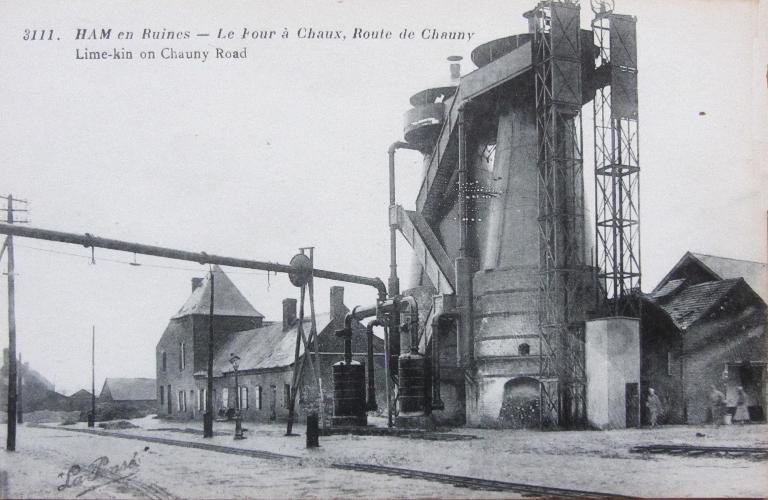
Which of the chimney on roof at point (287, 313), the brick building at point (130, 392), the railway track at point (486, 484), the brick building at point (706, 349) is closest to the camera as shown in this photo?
the railway track at point (486, 484)

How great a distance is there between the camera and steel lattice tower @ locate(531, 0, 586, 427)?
2359 centimetres

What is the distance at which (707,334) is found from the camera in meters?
25.7

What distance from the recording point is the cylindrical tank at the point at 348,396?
2489 centimetres

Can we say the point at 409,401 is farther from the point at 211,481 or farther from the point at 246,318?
the point at 246,318

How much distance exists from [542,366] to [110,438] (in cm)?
1514

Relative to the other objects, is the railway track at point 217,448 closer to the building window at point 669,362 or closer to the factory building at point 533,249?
the factory building at point 533,249

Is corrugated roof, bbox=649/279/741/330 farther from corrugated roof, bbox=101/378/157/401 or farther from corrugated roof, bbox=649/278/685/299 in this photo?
corrugated roof, bbox=101/378/157/401

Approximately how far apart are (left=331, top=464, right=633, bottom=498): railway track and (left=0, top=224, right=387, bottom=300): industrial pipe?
8595mm

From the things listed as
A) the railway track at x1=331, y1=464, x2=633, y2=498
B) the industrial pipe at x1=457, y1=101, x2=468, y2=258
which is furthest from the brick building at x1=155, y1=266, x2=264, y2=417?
the railway track at x1=331, y1=464, x2=633, y2=498

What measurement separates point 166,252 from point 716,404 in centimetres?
1720

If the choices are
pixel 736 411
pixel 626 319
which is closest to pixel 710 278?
pixel 736 411

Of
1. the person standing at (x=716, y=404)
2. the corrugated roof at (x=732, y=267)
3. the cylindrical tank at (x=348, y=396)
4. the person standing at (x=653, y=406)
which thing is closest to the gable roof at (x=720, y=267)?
the corrugated roof at (x=732, y=267)

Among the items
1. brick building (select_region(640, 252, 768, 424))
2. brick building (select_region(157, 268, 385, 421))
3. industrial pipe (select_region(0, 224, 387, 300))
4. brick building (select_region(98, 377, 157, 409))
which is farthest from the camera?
brick building (select_region(98, 377, 157, 409))

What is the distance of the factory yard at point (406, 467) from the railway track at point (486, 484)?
0.94ft
